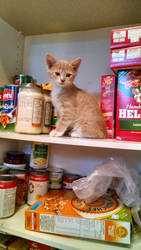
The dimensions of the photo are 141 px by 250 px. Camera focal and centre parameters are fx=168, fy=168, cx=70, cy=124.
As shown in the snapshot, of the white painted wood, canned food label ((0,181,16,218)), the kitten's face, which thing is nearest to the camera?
canned food label ((0,181,16,218))

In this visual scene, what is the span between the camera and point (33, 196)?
81 centimetres

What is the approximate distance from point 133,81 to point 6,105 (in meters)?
0.59

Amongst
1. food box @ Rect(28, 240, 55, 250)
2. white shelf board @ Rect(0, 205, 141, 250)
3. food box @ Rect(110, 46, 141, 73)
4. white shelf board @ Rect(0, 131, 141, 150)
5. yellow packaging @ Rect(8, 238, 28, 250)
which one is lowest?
yellow packaging @ Rect(8, 238, 28, 250)

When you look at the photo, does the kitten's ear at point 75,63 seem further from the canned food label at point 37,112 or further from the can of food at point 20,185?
the can of food at point 20,185

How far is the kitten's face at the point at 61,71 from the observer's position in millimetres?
806

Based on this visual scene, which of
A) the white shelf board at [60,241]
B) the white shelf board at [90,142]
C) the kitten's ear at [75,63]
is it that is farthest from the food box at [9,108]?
the white shelf board at [60,241]

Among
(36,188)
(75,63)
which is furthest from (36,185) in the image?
(75,63)

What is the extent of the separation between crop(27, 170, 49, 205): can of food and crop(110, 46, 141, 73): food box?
588mm

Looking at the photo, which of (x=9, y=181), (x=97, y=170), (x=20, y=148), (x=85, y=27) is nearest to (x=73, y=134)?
(x=97, y=170)

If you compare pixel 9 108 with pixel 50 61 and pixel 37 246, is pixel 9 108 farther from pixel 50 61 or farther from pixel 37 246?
pixel 37 246

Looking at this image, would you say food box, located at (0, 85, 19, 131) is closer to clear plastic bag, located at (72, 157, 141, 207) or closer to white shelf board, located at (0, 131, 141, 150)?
white shelf board, located at (0, 131, 141, 150)

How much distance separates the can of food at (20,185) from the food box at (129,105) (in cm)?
51

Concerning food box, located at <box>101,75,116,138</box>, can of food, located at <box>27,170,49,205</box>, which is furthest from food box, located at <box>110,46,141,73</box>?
can of food, located at <box>27,170,49,205</box>

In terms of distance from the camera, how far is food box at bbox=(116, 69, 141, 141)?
0.64m
